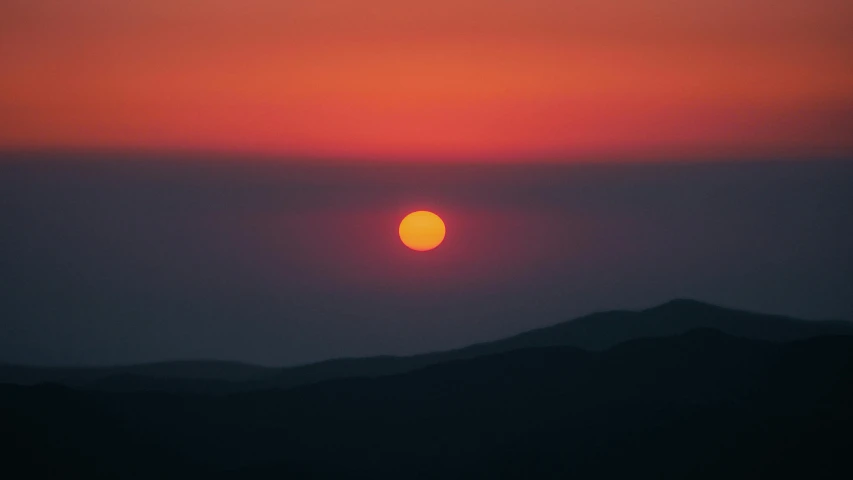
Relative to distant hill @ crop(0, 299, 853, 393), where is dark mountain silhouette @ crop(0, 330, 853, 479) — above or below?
below

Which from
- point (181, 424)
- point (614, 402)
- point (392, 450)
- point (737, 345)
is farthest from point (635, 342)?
point (181, 424)

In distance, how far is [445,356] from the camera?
3338 centimetres

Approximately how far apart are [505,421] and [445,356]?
6218 mm

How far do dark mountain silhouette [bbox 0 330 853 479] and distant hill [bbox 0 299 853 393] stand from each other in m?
1.55

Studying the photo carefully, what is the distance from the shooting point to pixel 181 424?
28.6 metres

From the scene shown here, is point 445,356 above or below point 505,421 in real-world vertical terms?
above

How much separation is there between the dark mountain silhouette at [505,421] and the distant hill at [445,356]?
155cm

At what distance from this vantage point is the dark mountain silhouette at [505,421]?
23516mm

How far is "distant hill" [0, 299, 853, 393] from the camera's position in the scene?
33250 mm

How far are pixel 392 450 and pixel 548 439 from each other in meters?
4.30

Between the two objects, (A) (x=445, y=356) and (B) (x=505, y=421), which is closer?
(B) (x=505, y=421)

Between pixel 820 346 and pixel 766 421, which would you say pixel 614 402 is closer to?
pixel 766 421

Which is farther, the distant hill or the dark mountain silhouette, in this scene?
the distant hill

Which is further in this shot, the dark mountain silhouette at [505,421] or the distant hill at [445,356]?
the distant hill at [445,356]
